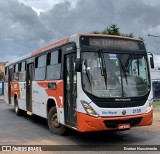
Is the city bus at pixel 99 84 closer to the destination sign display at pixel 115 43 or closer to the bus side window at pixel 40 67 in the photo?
the destination sign display at pixel 115 43

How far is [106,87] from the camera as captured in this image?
28.1 ft

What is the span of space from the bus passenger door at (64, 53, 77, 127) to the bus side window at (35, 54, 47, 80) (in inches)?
90.9

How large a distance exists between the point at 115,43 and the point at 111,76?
1.13 metres

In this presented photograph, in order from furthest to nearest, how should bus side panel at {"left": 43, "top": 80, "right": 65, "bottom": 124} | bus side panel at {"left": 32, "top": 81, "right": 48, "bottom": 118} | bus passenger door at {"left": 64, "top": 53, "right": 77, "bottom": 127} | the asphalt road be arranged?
1. bus side panel at {"left": 32, "top": 81, "right": 48, "bottom": 118}
2. bus side panel at {"left": 43, "top": 80, "right": 65, "bottom": 124}
3. the asphalt road
4. bus passenger door at {"left": 64, "top": 53, "right": 77, "bottom": 127}

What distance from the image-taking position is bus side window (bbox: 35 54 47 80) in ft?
38.7

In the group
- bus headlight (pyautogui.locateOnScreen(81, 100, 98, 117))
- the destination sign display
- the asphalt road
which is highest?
the destination sign display

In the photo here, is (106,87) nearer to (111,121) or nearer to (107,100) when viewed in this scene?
(107,100)

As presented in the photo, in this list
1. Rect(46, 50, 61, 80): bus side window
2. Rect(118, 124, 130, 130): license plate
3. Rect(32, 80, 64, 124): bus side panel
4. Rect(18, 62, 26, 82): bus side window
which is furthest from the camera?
Rect(18, 62, 26, 82): bus side window

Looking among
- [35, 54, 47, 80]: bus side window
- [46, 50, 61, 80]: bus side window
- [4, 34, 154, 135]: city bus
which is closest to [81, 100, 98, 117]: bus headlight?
[4, 34, 154, 135]: city bus

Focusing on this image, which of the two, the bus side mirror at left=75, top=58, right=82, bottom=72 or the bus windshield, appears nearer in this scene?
the bus side mirror at left=75, top=58, right=82, bottom=72

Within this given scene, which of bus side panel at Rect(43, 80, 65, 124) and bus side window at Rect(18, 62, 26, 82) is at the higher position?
bus side window at Rect(18, 62, 26, 82)

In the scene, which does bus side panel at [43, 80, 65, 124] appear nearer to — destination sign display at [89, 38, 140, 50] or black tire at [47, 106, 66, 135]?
black tire at [47, 106, 66, 135]

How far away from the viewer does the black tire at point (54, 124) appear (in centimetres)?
1036

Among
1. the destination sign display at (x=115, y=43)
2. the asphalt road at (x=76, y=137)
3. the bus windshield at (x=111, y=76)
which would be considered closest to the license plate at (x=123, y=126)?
the asphalt road at (x=76, y=137)
